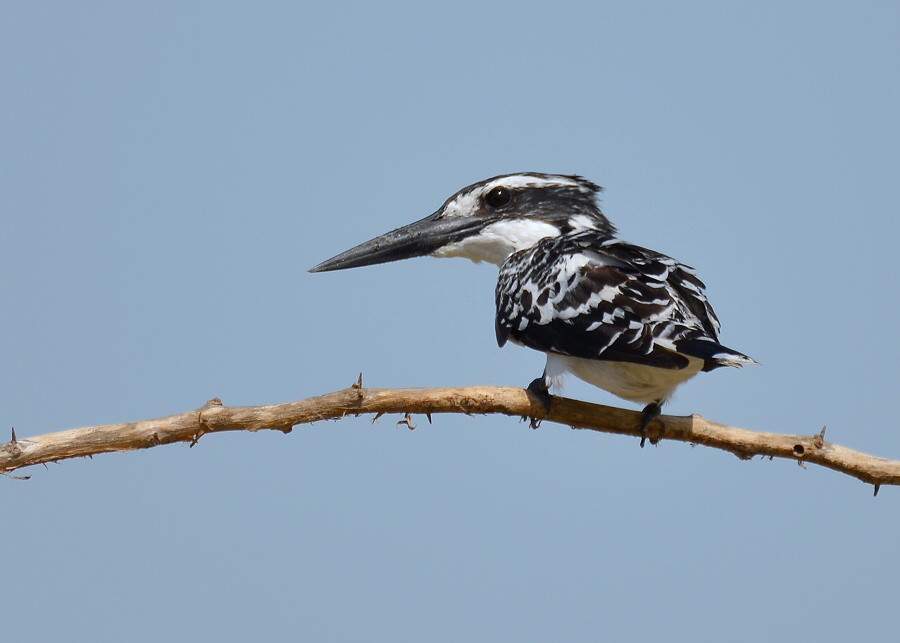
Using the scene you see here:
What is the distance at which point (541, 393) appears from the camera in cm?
546

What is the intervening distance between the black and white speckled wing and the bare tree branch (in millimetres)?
415

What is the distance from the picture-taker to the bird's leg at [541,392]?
5398 millimetres

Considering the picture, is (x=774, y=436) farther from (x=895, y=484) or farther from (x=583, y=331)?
(x=583, y=331)

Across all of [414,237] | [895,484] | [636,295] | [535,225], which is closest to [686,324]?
[636,295]

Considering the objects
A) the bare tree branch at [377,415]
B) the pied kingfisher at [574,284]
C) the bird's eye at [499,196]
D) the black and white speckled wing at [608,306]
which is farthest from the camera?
the bird's eye at [499,196]

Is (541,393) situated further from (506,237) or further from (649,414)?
(506,237)

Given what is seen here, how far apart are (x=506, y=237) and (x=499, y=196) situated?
323 millimetres

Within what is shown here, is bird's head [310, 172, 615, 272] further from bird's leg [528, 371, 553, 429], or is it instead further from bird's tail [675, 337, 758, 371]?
bird's tail [675, 337, 758, 371]

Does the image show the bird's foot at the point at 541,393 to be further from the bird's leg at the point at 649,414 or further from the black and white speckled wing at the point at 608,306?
the bird's leg at the point at 649,414

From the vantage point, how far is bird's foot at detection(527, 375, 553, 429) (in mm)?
5395

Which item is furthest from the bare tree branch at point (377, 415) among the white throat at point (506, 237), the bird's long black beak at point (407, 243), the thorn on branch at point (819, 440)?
the bird's long black beak at point (407, 243)

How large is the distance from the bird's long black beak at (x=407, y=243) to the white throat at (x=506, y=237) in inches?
3.7

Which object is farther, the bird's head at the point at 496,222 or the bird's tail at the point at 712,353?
the bird's head at the point at 496,222

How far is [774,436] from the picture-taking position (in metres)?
5.01
